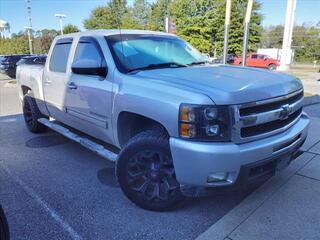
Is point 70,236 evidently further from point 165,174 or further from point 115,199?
point 165,174

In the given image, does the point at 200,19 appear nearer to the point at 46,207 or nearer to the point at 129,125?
the point at 129,125

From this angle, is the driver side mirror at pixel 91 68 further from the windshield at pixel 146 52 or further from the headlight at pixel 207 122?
the headlight at pixel 207 122

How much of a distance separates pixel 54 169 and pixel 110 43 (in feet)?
6.54

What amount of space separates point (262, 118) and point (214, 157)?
607 mm

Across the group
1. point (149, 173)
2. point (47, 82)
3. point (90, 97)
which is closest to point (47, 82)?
point (47, 82)

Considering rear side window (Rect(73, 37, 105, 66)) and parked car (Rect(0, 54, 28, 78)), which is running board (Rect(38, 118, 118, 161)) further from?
parked car (Rect(0, 54, 28, 78))

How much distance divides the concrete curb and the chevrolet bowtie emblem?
3.18 ft

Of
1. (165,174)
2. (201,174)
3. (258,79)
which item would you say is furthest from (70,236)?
(258,79)

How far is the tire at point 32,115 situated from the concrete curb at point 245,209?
4.23m

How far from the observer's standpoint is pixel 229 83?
9.27 ft

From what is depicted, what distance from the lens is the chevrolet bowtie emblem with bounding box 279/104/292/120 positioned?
2927 millimetres

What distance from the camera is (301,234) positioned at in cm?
272

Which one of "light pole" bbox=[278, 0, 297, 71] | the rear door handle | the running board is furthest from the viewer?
"light pole" bbox=[278, 0, 297, 71]

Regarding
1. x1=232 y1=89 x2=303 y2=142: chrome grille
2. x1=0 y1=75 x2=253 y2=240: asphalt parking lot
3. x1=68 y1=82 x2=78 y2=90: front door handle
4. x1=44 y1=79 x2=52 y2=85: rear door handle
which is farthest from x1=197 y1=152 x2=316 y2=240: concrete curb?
x1=44 y1=79 x2=52 y2=85: rear door handle
